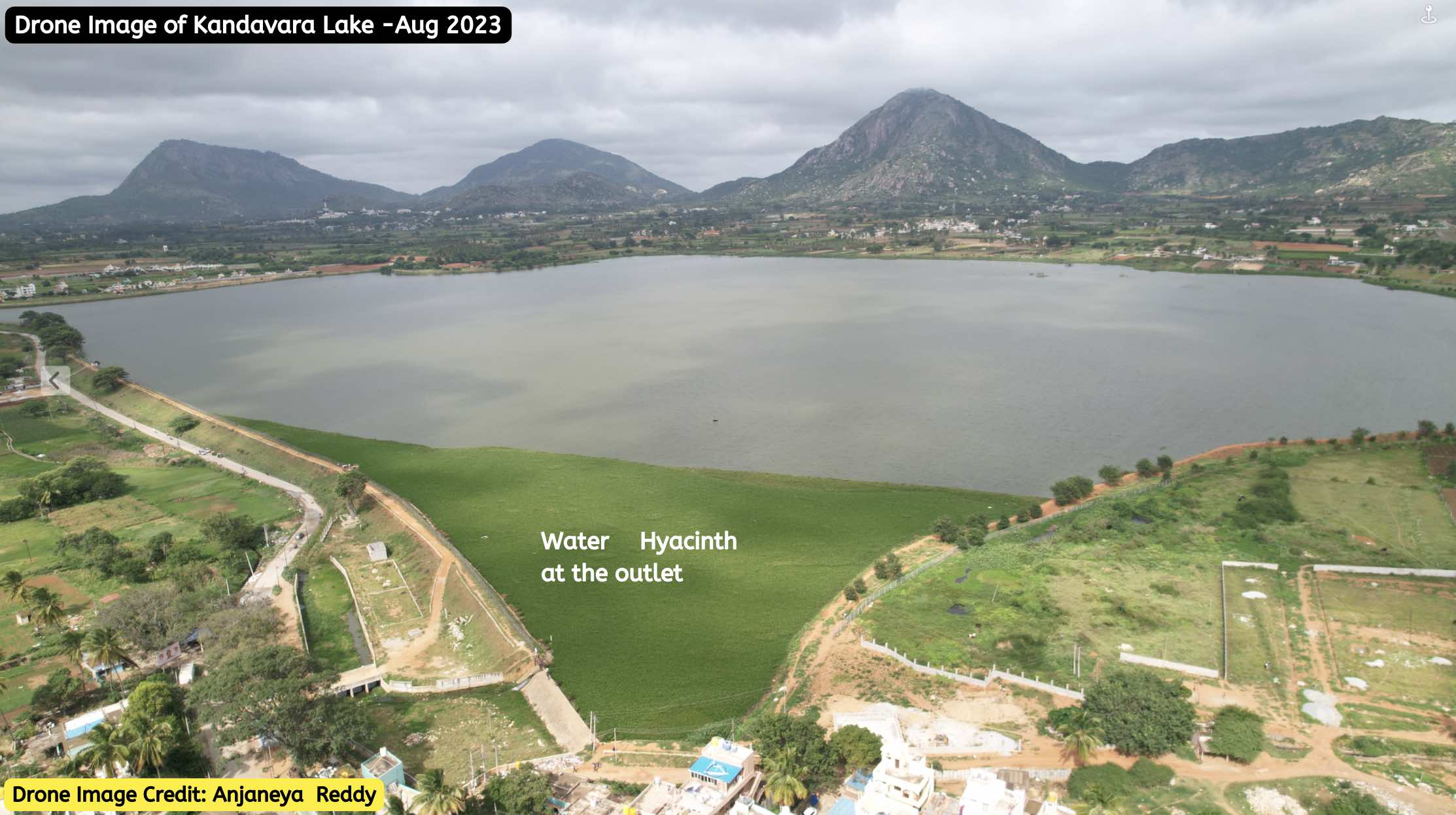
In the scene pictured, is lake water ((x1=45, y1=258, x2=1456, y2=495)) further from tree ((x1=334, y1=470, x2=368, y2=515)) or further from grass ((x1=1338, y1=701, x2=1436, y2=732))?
grass ((x1=1338, y1=701, x2=1436, y2=732))

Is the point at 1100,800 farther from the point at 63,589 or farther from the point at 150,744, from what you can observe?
the point at 63,589

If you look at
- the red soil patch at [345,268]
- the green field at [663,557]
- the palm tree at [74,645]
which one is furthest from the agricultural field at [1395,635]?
the red soil patch at [345,268]

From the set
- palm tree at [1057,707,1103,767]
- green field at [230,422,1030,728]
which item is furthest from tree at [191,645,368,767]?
palm tree at [1057,707,1103,767]

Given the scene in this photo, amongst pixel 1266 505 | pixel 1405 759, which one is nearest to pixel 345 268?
pixel 1266 505

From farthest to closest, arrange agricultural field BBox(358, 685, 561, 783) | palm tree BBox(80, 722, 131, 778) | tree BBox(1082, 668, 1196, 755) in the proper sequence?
agricultural field BBox(358, 685, 561, 783) → tree BBox(1082, 668, 1196, 755) → palm tree BBox(80, 722, 131, 778)

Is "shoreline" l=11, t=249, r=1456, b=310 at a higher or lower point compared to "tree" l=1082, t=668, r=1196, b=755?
higher
